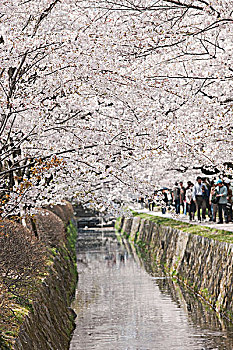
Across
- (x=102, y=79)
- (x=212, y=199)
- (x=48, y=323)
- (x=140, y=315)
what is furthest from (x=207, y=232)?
(x=102, y=79)

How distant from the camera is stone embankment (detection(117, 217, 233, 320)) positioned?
14107mm

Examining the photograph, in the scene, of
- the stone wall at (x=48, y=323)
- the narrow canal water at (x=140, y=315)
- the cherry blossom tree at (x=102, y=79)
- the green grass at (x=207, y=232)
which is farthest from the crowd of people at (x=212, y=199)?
the cherry blossom tree at (x=102, y=79)

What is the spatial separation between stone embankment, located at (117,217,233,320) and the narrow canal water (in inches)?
15.4

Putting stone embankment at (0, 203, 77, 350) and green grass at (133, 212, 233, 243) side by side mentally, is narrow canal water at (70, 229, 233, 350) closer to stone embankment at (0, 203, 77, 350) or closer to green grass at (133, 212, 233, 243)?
stone embankment at (0, 203, 77, 350)

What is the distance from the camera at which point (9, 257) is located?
852 cm

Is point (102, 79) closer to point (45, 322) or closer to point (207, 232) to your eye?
point (45, 322)

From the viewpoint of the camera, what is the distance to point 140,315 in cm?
1442

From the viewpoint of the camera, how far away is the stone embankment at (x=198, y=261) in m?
14.1

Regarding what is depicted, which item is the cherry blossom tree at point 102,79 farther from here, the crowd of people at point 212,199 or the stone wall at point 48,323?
the crowd of people at point 212,199

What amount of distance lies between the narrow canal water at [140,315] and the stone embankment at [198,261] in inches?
15.4

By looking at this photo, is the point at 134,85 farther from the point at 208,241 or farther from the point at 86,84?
the point at 208,241

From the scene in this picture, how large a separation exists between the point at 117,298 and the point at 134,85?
9142 millimetres

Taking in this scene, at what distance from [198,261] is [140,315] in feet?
11.9

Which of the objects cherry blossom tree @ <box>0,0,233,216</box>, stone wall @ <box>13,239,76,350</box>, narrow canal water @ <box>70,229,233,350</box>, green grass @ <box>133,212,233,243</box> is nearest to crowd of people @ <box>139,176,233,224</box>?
green grass @ <box>133,212,233,243</box>
